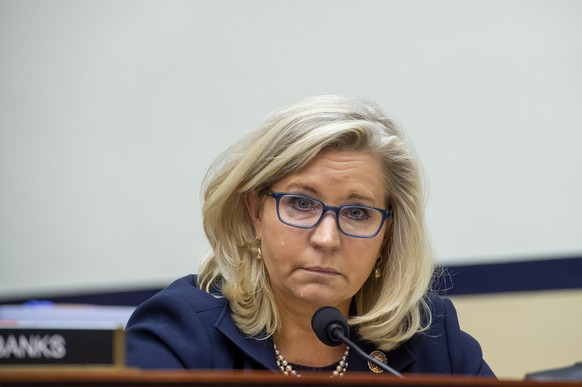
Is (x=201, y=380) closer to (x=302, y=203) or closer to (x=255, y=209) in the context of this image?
(x=302, y=203)

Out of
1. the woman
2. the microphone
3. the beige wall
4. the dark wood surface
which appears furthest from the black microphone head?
the beige wall

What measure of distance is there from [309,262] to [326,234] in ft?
0.25

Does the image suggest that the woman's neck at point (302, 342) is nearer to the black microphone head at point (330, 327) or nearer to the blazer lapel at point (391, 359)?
the blazer lapel at point (391, 359)

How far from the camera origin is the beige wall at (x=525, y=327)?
Result: 10.9 feet

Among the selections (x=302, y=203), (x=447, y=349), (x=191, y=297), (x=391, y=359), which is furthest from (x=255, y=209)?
(x=447, y=349)

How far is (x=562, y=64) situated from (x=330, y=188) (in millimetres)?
1429

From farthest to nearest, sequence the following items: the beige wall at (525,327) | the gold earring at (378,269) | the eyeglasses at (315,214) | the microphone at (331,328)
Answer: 1. the beige wall at (525,327)
2. the gold earring at (378,269)
3. the eyeglasses at (315,214)
4. the microphone at (331,328)

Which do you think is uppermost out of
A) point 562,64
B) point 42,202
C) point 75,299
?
point 562,64

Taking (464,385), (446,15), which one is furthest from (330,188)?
(446,15)

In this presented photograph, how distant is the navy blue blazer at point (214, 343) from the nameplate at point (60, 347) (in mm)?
638

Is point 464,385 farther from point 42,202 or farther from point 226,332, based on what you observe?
point 42,202

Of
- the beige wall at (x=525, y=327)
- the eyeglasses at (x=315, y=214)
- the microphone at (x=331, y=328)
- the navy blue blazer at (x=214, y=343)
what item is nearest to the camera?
the microphone at (x=331, y=328)

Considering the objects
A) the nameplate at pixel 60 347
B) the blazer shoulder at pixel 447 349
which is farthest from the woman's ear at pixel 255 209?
the nameplate at pixel 60 347

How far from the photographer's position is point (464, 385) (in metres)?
1.34
